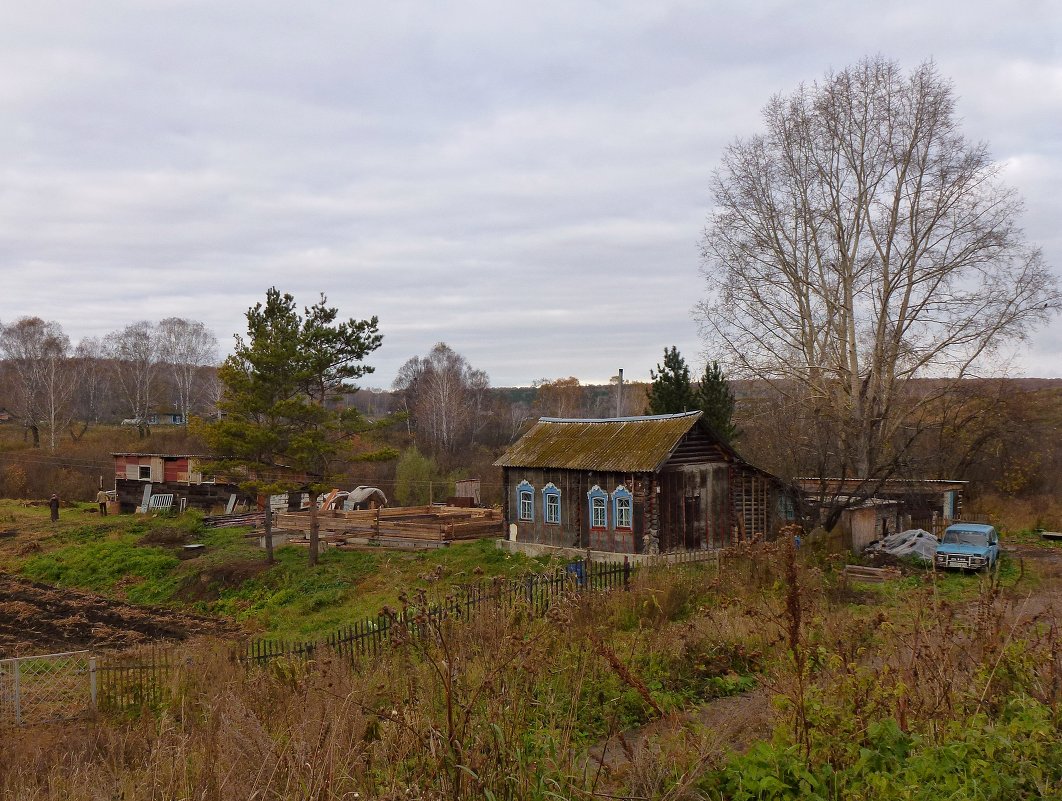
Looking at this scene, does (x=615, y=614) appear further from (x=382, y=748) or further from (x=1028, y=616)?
(x=382, y=748)

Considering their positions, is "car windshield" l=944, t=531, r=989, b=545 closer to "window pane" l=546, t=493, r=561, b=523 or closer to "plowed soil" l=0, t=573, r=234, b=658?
"window pane" l=546, t=493, r=561, b=523

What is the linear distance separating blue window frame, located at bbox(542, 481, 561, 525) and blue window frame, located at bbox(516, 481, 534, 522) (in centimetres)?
56

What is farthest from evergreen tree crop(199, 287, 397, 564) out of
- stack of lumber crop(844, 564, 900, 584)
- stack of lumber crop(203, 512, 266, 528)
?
stack of lumber crop(844, 564, 900, 584)

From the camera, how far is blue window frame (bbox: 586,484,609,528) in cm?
2298

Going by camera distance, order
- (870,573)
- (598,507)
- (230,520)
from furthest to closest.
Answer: (230,520) < (598,507) < (870,573)

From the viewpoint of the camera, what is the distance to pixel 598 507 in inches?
912

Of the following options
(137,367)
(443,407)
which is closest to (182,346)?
(137,367)

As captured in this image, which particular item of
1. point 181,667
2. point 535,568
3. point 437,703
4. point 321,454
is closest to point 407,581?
point 535,568

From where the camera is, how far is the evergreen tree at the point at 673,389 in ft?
103

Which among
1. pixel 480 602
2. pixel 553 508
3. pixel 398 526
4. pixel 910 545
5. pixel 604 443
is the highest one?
pixel 604 443

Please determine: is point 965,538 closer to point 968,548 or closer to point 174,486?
point 968,548

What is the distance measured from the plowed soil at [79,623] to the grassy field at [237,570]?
1.15 m

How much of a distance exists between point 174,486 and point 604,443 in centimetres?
2695

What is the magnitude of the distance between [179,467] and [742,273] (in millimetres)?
30742
